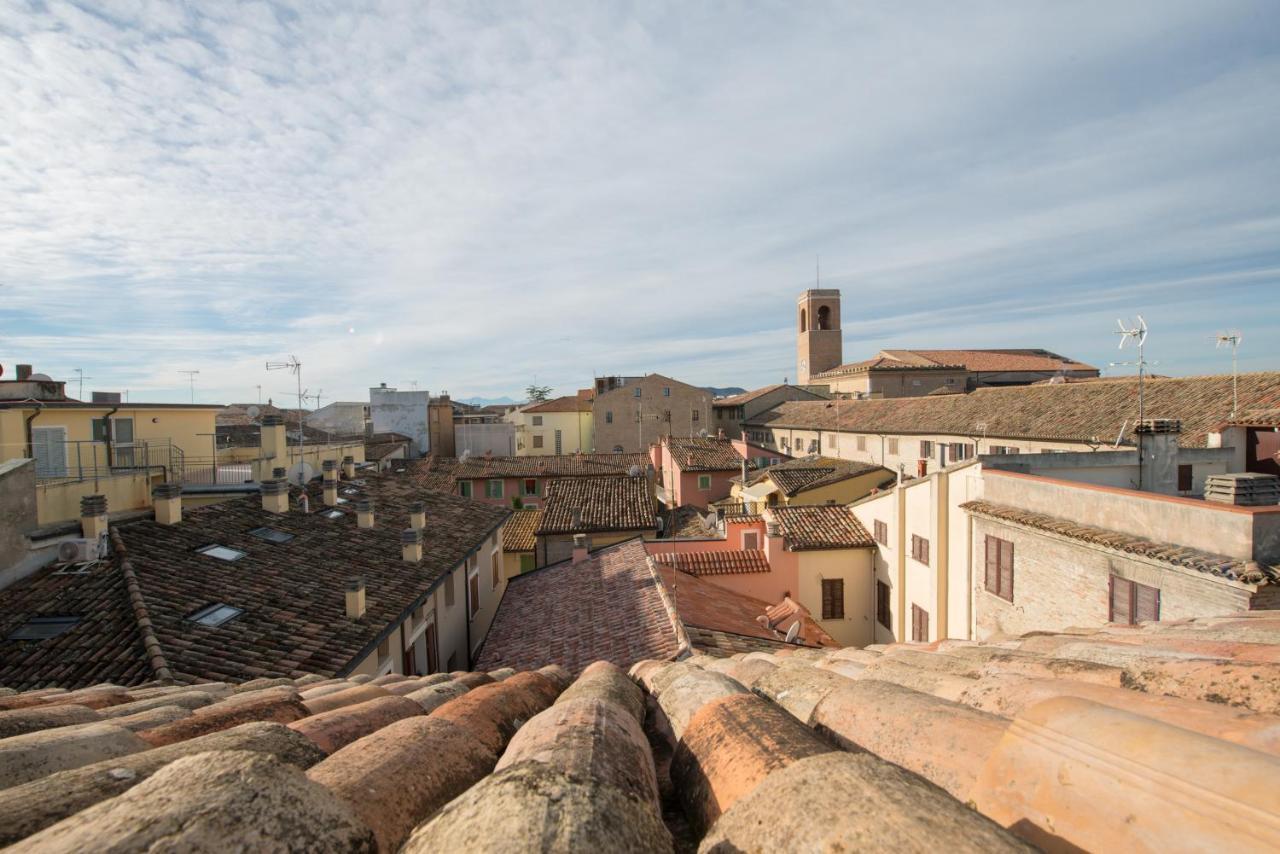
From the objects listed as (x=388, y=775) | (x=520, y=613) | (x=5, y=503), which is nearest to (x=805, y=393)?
(x=520, y=613)

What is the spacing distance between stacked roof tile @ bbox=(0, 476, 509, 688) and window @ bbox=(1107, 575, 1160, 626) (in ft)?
34.2

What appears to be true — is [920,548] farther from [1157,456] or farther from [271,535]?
[271,535]

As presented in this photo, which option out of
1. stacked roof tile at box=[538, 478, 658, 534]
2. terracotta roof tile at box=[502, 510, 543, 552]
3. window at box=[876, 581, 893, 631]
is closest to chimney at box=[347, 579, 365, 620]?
stacked roof tile at box=[538, 478, 658, 534]

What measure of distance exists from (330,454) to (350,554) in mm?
15743

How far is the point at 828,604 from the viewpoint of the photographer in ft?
56.7

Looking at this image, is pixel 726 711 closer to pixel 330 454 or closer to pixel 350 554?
pixel 350 554

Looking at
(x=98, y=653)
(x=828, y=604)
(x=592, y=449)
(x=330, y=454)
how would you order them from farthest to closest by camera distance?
(x=592, y=449) < (x=330, y=454) < (x=828, y=604) < (x=98, y=653)

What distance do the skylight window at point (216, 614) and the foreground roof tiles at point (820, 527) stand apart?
40.9 feet

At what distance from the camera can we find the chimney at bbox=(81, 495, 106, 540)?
33.1ft

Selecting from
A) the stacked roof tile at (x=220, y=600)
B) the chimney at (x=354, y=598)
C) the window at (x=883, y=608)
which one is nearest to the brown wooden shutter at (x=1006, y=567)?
the window at (x=883, y=608)

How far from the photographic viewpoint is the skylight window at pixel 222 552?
36.6 ft

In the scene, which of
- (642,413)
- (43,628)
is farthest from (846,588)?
(642,413)

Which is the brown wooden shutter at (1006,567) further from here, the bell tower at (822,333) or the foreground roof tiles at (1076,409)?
the bell tower at (822,333)

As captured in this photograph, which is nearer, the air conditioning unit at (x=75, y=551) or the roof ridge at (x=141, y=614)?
the roof ridge at (x=141, y=614)
